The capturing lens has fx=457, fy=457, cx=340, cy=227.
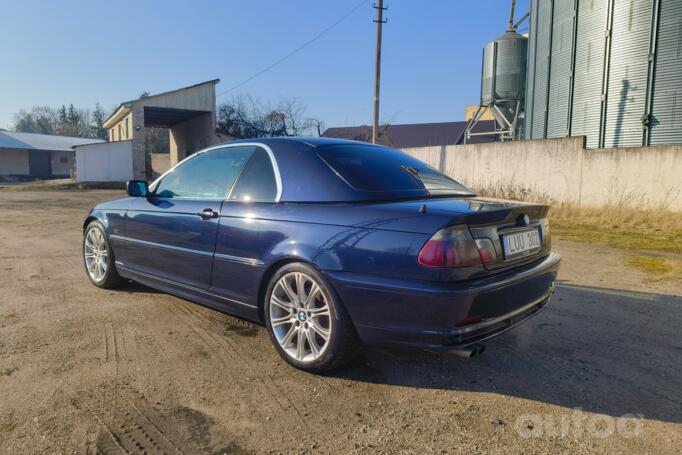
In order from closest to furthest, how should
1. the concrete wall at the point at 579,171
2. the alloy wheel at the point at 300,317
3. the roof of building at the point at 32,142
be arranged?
the alloy wheel at the point at 300,317, the concrete wall at the point at 579,171, the roof of building at the point at 32,142

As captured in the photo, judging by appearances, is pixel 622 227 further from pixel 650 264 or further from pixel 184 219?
pixel 184 219

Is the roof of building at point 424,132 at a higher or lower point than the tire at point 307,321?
higher

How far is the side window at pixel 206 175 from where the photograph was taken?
368cm

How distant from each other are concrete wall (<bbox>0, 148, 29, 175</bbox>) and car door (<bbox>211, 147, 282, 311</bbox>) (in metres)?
50.8

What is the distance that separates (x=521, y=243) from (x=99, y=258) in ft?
14.2

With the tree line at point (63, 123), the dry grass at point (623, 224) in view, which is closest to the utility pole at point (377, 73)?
the dry grass at point (623, 224)

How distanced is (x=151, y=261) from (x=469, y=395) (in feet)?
9.70

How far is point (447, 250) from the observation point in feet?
7.97

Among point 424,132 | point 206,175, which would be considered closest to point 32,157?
point 424,132

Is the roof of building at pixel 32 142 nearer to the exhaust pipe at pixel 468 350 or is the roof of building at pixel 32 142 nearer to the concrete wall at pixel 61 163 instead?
the concrete wall at pixel 61 163

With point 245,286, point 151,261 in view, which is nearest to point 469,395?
point 245,286

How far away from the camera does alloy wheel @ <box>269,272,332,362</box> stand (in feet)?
9.52

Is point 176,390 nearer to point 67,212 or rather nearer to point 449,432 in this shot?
point 449,432

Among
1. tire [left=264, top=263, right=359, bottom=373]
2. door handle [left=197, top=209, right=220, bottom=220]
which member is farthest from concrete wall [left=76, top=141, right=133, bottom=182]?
tire [left=264, top=263, right=359, bottom=373]
